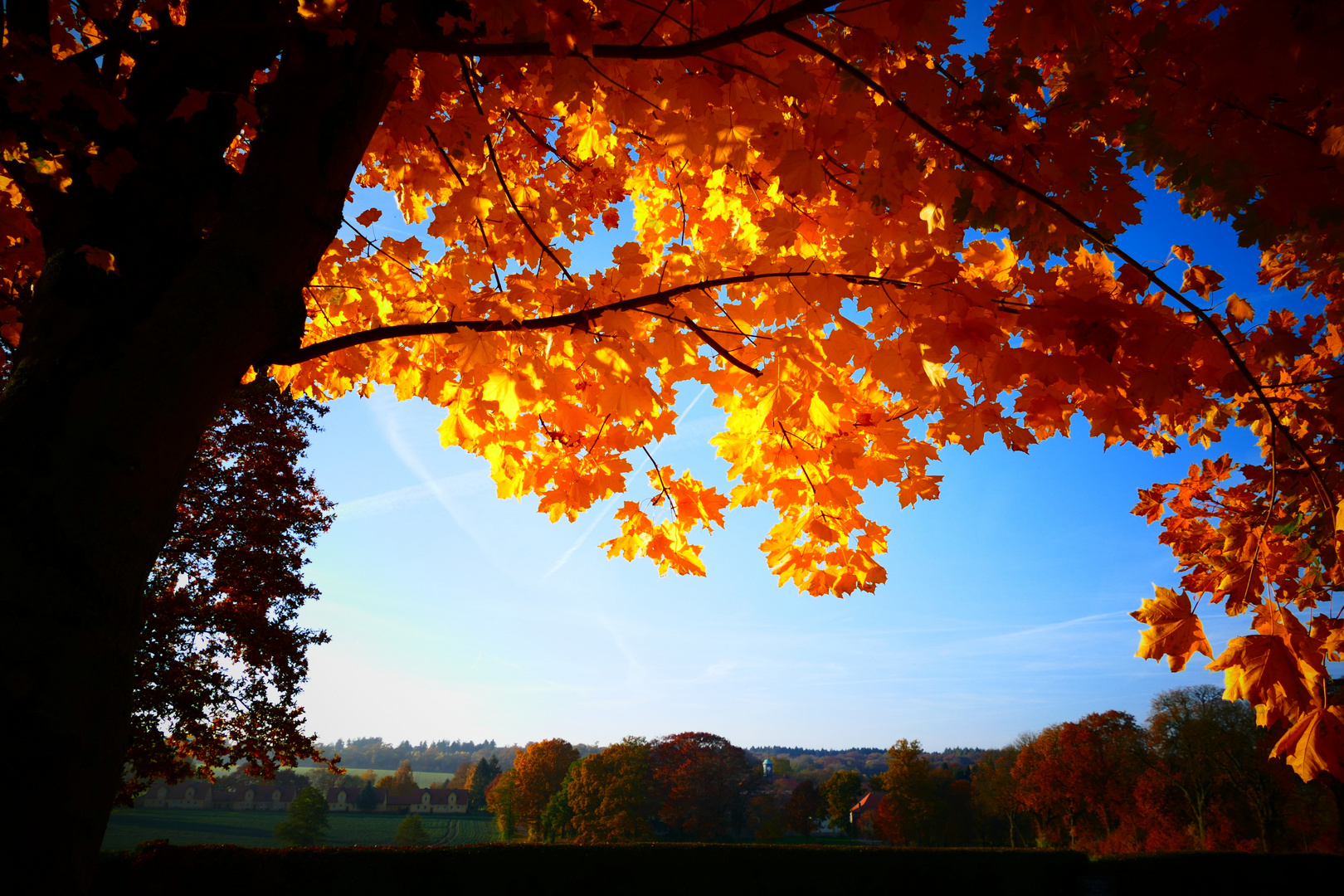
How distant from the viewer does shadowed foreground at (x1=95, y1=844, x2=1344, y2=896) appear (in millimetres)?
9305

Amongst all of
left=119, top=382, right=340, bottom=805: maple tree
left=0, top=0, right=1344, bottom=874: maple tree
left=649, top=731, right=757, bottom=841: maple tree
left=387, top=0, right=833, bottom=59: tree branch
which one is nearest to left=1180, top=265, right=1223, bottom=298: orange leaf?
left=0, top=0, right=1344, bottom=874: maple tree

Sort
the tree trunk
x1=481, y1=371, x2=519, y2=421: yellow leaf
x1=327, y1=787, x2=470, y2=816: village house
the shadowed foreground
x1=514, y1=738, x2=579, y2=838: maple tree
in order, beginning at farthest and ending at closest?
x1=327, y1=787, x2=470, y2=816: village house → x1=514, y1=738, x2=579, y2=838: maple tree → the shadowed foreground → x1=481, y1=371, x2=519, y2=421: yellow leaf → the tree trunk

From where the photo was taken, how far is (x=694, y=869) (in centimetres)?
1333

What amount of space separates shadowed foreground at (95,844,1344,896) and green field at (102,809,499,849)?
11575 mm

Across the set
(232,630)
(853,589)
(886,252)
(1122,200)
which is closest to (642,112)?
(886,252)

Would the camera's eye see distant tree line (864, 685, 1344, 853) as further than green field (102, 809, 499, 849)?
Yes

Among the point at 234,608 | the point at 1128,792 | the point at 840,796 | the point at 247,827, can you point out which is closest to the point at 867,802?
the point at 840,796

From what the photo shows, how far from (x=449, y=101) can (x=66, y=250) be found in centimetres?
254

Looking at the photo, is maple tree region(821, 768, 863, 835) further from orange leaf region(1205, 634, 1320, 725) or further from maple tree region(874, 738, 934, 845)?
orange leaf region(1205, 634, 1320, 725)

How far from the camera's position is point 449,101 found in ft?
12.6

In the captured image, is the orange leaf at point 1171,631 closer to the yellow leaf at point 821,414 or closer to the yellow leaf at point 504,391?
the yellow leaf at point 821,414

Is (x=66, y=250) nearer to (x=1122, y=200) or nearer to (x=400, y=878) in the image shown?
(x=1122, y=200)

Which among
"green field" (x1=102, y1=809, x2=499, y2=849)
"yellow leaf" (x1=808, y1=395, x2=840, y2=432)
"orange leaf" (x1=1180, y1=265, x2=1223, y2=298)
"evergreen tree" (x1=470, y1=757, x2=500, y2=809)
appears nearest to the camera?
"yellow leaf" (x1=808, y1=395, x2=840, y2=432)

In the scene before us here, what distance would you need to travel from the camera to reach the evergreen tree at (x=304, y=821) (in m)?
31.8
